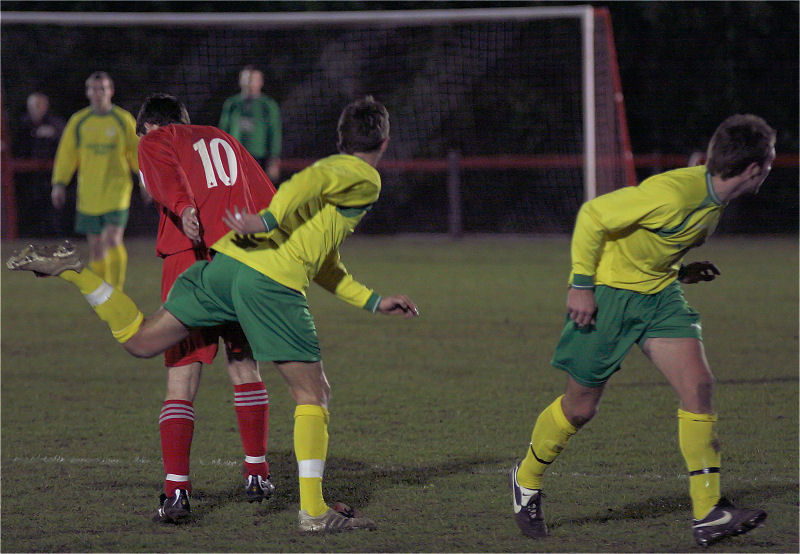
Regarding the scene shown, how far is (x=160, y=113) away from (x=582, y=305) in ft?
6.89

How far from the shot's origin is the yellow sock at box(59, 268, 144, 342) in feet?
15.3

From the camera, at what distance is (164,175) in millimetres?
4836

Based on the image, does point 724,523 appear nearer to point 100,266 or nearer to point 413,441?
point 413,441

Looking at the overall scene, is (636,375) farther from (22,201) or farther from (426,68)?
(22,201)

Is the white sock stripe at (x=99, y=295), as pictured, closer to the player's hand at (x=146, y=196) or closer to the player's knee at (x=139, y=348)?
the player's knee at (x=139, y=348)

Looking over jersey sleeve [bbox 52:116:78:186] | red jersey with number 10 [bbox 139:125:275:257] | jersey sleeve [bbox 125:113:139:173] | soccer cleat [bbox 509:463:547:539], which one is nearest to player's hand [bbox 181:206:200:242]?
red jersey with number 10 [bbox 139:125:275:257]

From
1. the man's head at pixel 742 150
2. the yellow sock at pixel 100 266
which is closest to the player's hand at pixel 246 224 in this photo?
the man's head at pixel 742 150

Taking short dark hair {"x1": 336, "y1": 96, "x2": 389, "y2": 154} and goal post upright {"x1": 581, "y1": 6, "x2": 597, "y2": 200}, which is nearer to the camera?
short dark hair {"x1": 336, "y1": 96, "x2": 389, "y2": 154}

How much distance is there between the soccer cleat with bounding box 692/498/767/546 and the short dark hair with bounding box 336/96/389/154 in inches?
74.8

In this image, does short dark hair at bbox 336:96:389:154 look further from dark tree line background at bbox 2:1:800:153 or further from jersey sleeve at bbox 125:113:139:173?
dark tree line background at bbox 2:1:800:153

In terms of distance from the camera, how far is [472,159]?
2055cm

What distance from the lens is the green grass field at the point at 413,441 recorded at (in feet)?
14.8

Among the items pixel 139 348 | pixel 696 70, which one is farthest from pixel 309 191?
pixel 696 70

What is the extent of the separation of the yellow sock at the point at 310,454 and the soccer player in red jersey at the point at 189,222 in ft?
1.93
